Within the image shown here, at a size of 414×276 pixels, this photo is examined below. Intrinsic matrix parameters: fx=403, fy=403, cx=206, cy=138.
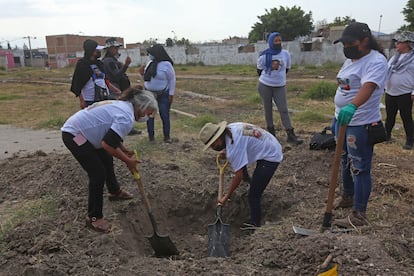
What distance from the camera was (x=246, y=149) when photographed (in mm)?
3588

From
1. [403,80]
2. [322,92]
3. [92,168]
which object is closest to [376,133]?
[92,168]

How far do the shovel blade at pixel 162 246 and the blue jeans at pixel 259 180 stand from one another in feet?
2.87

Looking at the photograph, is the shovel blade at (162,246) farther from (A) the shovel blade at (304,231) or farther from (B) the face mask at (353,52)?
(B) the face mask at (353,52)

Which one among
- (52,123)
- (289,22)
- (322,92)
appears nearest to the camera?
(52,123)

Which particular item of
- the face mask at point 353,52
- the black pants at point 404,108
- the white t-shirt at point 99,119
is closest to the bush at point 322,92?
the black pants at point 404,108

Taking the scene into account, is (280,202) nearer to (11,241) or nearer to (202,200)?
(202,200)

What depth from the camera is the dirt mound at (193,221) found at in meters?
3.01

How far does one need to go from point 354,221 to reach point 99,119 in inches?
95.5

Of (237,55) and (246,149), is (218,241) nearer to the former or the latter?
(246,149)

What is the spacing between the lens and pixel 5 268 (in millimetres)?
3127

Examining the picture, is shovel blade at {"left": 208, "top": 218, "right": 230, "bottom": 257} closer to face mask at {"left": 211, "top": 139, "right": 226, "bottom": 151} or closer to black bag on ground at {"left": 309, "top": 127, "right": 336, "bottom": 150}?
face mask at {"left": 211, "top": 139, "right": 226, "bottom": 151}

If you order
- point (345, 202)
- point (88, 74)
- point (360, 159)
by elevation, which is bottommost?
point (345, 202)

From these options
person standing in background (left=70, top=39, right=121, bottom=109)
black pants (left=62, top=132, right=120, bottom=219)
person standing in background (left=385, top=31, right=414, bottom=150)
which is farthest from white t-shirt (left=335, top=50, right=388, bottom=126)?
person standing in background (left=70, top=39, right=121, bottom=109)

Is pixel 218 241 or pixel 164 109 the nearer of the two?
pixel 218 241
